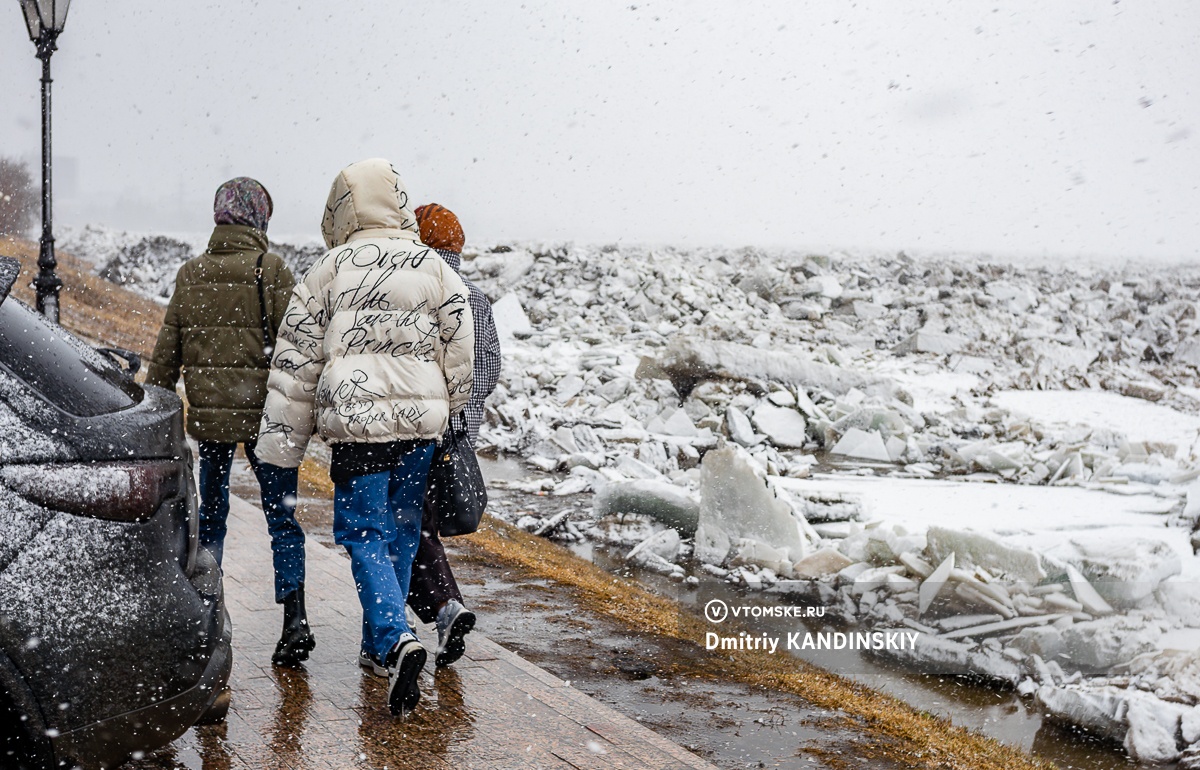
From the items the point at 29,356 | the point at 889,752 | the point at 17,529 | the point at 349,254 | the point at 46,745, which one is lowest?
the point at 889,752

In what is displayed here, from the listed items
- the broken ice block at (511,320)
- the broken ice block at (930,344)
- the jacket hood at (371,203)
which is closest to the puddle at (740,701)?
the jacket hood at (371,203)

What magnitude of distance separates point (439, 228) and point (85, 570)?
2104 mm

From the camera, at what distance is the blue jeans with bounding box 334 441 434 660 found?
11.9 ft

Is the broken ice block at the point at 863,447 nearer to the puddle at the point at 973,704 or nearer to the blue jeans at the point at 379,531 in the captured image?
the puddle at the point at 973,704

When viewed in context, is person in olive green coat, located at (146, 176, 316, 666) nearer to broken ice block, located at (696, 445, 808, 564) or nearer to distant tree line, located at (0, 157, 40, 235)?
broken ice block, located at (696, 445, 808, 564)

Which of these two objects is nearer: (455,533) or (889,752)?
(889,752)

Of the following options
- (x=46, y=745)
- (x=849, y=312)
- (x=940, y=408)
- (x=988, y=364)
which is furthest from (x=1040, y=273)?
(x=46, y=745)

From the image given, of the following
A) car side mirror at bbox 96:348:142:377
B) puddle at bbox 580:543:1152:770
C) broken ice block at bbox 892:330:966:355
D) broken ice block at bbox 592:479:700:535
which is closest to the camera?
car side mirror at bbox 96:348:142:377

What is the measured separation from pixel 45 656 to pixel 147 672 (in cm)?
25

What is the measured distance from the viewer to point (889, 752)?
12.9 ft

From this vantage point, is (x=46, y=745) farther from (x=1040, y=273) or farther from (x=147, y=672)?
(x=1040, y=273)

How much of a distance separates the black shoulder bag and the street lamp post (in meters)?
6.03

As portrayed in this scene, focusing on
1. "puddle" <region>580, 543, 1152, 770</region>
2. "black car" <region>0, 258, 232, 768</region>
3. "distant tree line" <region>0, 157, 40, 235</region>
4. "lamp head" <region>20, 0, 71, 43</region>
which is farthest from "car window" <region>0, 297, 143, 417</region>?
"distant tree line" <region>0, 157, 40, 235</region>

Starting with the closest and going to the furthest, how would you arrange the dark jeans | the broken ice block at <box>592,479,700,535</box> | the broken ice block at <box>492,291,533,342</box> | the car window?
the car window
the dark jeans
the broken ice block at <box>592,479,700,535</box>
the broken ice block at <box>492,291,533,342</box>
